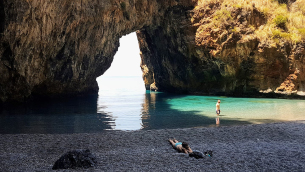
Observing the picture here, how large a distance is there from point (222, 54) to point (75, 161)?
101ft

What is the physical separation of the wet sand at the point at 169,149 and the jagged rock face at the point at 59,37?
43.0ft

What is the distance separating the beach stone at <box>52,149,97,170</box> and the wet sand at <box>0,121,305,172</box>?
0.24 meters

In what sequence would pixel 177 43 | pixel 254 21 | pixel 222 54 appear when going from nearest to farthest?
pixel 254 21 → pixel 222 54 → pixel 177 43

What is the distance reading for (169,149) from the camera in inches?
363

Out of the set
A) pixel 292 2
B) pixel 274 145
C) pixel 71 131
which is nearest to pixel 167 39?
pixel 292 2

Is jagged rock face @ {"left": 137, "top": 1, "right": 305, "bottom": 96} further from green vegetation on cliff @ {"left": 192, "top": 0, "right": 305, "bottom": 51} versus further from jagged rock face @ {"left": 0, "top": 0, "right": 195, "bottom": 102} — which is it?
jagged rock face @ {"left": 0, "top": 0, "right": 195, "bottom": 102}

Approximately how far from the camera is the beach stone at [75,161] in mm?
6848

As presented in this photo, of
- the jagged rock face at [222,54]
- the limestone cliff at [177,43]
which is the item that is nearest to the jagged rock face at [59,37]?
the limestone cliff at [177,43]

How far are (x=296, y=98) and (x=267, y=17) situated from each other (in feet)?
35.1

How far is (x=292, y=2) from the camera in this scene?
34000 millimetres

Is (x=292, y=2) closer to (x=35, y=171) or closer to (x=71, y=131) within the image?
(x=71, y=131)

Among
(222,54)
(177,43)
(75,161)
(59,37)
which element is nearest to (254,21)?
(222,54)

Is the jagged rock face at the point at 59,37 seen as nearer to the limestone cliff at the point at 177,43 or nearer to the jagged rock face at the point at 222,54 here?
the limestone cliff at the point at 177,43

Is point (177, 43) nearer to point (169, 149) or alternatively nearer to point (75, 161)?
point (169, 149)
